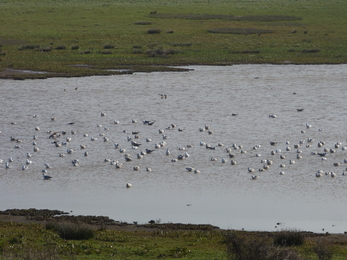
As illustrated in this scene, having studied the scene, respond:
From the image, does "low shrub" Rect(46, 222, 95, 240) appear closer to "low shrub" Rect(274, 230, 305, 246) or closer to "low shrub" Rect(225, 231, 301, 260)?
"low shrub" Rect(225, 231, 301, 260)

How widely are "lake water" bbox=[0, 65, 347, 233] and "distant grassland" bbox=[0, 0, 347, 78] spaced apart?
8839 millimetres

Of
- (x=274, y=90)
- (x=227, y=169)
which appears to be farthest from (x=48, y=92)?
(x=227, y=169)

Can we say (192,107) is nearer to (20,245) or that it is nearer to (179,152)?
(179,152)

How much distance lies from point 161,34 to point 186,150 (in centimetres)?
4971

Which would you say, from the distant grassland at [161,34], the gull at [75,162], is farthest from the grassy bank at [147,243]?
the distant grassland at [161,34]

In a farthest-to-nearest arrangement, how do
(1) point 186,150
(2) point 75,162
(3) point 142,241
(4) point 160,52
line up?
(4) point 160,52
(1) point 186,150
(2) point 75,162
(3) point 142,241

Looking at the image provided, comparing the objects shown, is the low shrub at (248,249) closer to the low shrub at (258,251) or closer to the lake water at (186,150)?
the low shrub at (258,251)

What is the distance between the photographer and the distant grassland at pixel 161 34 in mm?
51875

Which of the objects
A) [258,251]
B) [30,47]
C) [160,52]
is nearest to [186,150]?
[258,251]

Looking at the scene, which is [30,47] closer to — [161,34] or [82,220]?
[161,34]

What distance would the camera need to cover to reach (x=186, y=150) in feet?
77.5

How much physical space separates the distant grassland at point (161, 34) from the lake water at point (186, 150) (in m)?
8.84

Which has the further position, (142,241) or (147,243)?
(142,241)

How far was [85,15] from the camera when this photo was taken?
92.9m
